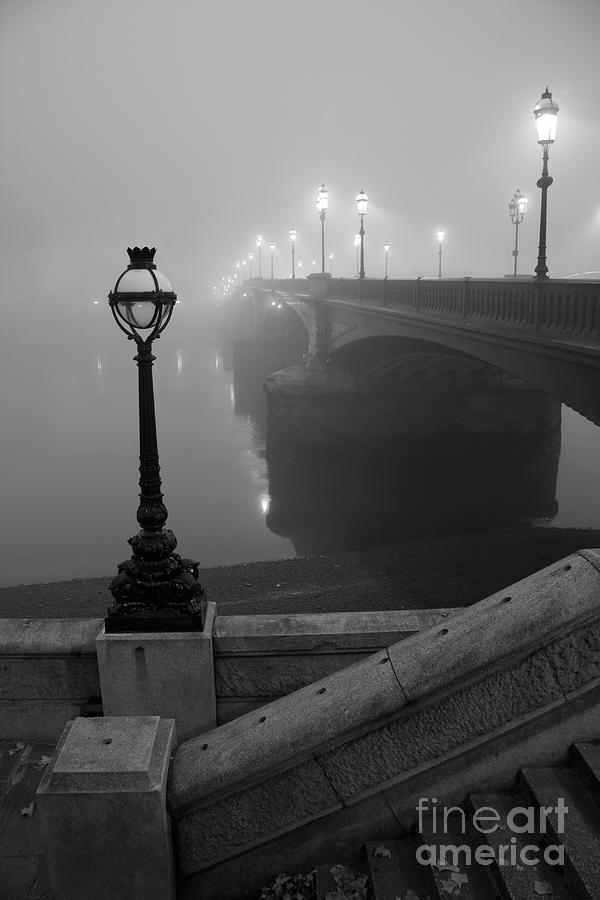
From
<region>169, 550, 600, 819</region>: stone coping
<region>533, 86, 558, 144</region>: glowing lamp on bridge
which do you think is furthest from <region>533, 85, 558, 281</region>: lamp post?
<region>169, 550, 600, 819</region>: stone coping

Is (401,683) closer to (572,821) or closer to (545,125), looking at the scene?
(572,821)

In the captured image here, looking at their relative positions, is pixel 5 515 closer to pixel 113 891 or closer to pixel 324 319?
pixel 324 319

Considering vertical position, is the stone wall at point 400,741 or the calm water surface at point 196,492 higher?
the stone wall at point 400,741

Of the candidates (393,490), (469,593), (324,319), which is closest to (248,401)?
(324,319)

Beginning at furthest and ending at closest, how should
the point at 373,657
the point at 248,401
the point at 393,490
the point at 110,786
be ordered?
the point at 248,401 < the point at 393,490 < the point at 373,657 < the point at 110,786

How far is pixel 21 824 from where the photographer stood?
4.44 meters

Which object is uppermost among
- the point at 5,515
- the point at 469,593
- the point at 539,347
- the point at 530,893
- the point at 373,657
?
the point at 539,347

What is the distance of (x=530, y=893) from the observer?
10.3 feet

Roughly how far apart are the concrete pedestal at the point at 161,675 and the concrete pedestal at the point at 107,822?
36.5 inches

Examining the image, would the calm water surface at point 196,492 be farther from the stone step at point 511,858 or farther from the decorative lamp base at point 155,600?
the stone step at point 511,858

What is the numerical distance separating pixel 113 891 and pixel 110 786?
67 centimetres

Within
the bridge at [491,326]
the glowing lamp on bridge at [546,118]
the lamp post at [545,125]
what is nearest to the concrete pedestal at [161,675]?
the bridge at [491,326]

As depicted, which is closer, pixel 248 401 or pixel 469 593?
pixel 469 593

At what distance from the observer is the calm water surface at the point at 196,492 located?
2134 centimetres
